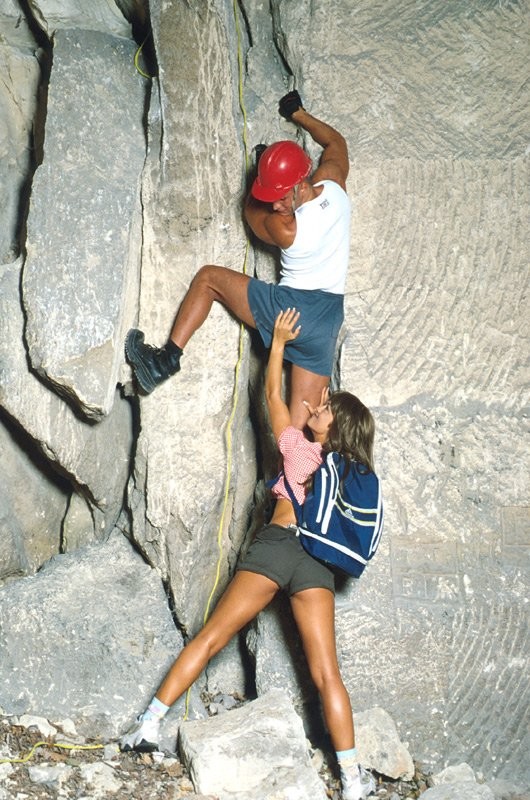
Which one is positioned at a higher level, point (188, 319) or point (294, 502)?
point (188, 319)

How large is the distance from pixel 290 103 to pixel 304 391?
121 cm

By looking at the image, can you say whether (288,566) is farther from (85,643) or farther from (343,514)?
(85,643)

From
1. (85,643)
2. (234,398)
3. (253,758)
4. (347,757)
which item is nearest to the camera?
(253,758)

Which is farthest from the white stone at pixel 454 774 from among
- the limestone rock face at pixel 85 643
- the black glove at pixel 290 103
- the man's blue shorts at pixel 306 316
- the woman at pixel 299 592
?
the black glove at pixel 290 103

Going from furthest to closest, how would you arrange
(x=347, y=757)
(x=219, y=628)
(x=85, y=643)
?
(x=85, y=643) → (x=219, y=628) → (x=347, y=757)

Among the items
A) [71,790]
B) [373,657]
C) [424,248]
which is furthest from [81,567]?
[424,248]

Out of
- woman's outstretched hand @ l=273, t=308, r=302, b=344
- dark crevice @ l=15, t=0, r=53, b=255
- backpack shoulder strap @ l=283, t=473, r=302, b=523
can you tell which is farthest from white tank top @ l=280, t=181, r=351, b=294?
dark crevice @ l=15, t=0, r=53, b=255

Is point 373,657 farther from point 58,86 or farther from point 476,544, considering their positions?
point 58,86

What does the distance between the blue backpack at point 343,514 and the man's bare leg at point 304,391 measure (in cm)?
41

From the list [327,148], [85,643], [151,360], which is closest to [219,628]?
[85,643]

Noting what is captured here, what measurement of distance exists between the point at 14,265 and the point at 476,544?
2.30 m

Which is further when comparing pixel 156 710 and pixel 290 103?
pixel 290 103

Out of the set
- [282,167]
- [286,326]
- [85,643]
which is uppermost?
[282,167]

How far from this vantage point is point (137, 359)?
4.11 meters
